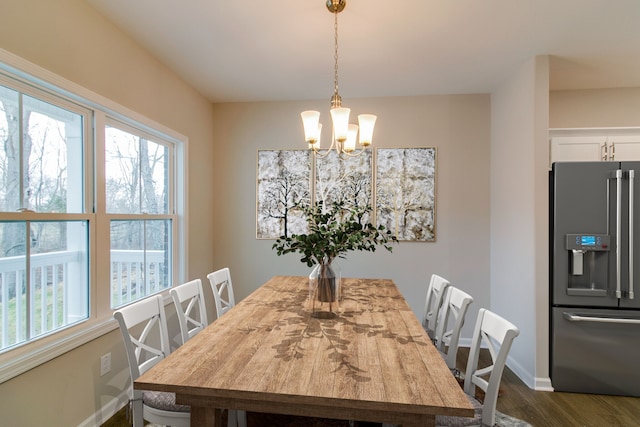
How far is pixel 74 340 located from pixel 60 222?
0.69 metres

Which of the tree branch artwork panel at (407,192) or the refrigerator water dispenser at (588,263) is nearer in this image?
the refrigerator water dispenser at (588,263)

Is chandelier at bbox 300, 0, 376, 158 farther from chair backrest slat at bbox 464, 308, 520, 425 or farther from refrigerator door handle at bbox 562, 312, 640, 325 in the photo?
refrigerator door handle at bbox 562, 312, 640, 325

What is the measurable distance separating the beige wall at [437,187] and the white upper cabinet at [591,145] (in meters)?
0.61

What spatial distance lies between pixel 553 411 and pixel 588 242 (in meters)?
1.26

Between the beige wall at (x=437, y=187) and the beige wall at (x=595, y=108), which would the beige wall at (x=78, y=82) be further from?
the beige wall at (x=595, y=108)

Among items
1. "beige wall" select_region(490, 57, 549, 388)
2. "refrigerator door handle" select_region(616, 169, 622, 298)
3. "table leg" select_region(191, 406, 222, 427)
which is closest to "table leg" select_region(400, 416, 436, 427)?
"table leg" select_region(191, 406, 222, 427)

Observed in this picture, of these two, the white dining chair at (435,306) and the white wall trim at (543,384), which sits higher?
the white dining chair at (435,306)

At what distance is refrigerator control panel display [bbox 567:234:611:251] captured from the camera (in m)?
2.40

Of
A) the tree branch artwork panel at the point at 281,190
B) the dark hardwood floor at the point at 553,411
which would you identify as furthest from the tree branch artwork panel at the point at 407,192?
the dark hardwood floor at the point at 553,411

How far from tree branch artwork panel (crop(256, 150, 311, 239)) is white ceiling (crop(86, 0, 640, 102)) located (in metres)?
0.75

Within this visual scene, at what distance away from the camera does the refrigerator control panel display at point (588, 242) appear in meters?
2.40

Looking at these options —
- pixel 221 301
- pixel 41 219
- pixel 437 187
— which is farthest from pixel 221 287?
pixel 437 187

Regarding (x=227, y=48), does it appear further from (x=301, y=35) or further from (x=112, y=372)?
(x=112, y=372)

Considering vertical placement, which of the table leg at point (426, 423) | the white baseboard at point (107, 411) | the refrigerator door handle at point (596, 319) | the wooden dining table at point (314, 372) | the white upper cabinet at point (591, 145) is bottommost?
the white baseboard at point (107, 411)
